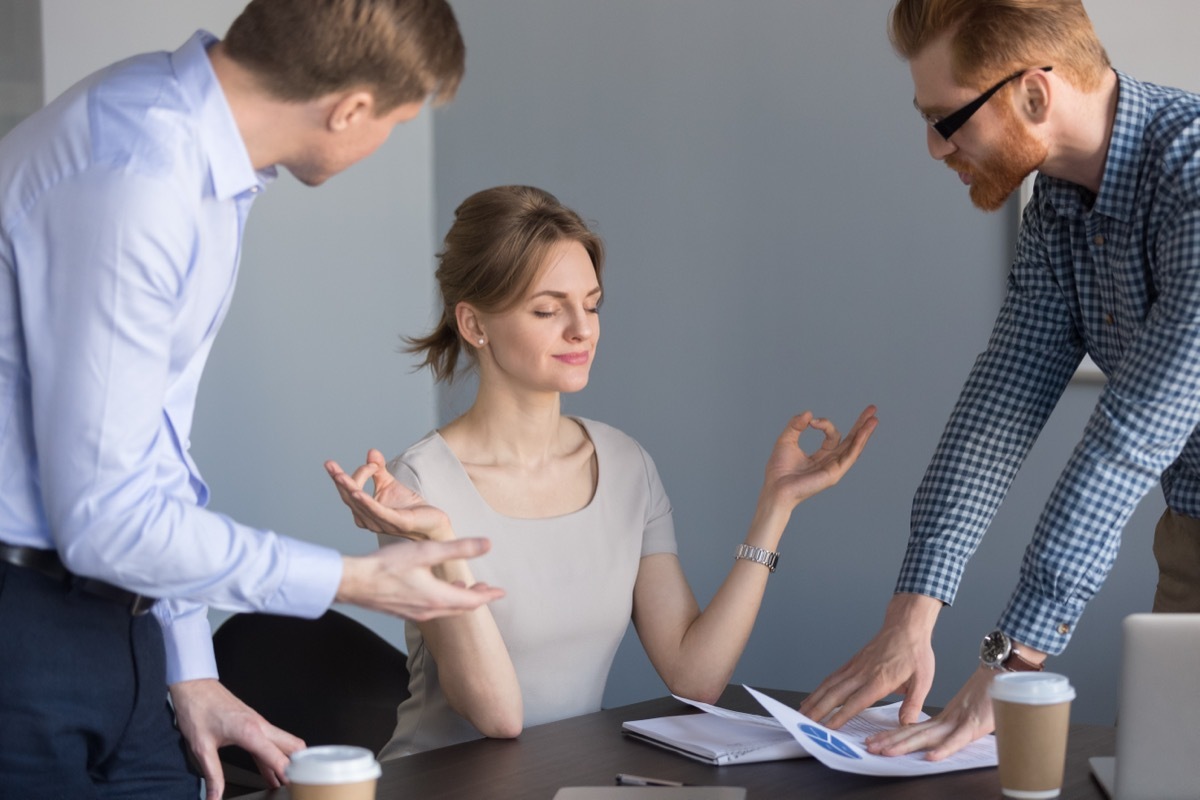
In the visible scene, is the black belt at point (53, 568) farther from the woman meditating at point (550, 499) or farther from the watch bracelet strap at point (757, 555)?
the watch bracelet strap at point (757, 555)

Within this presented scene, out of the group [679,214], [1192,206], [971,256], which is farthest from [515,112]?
[1192,206]

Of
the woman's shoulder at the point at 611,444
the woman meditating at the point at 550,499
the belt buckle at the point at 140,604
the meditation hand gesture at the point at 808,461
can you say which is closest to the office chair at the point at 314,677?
the woman meditating at the point at 550,499

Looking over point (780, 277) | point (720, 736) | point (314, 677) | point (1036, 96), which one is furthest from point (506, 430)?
point (780, 277)

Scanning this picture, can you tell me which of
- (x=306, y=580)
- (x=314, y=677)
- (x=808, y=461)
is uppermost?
(x=306, y=580)

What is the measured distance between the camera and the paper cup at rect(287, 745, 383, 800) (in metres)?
1.07

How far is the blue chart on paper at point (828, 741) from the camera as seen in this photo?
153 centimetres

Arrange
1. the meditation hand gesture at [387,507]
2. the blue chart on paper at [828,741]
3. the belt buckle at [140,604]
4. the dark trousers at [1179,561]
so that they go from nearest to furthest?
the belt buckle at [140,604], the blue chart on paper at [828,741], the meditation hand gesture at [387,507], the dark trousers at [1179,561]

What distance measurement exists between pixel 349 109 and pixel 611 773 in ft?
2.62

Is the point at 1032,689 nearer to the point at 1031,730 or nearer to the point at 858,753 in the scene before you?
the point at 1031,730

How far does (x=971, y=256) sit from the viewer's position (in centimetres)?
293

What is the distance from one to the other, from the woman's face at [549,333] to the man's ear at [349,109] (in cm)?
96

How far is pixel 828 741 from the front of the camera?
1560 mm

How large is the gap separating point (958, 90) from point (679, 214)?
5.24 feet

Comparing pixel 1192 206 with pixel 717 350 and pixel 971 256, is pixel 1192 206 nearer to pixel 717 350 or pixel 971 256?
pixel 971 256
